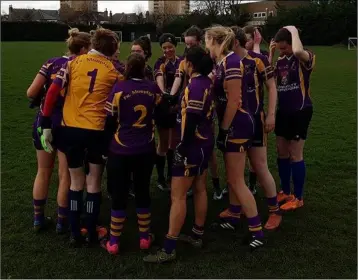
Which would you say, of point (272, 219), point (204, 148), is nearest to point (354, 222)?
point (272, 219)

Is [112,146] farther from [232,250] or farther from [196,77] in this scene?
[232,250]

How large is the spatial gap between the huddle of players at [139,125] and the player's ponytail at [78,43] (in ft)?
0.03

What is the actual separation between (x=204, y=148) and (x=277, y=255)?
1320mm

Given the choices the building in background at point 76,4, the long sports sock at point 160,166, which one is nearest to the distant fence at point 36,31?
the building in background at point 76,4

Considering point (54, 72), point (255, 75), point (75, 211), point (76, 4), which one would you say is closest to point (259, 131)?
point (255, 75)

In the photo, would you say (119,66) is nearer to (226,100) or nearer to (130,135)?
(130,135)

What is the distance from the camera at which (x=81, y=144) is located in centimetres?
409

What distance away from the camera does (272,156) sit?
7695mm

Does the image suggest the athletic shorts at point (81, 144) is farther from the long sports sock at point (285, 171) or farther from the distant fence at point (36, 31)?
the distant fence at point (36, 31)

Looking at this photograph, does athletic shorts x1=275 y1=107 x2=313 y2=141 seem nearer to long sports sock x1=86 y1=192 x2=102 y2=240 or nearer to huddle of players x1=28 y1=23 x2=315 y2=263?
huddle of players x1=28 y1=23 x2=315 y2=263

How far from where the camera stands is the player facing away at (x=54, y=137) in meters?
4.25

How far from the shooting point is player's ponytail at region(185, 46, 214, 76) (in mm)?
3820

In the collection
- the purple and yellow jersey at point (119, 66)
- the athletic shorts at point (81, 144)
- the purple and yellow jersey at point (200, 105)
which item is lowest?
the athletic shorts at point (81, 144)

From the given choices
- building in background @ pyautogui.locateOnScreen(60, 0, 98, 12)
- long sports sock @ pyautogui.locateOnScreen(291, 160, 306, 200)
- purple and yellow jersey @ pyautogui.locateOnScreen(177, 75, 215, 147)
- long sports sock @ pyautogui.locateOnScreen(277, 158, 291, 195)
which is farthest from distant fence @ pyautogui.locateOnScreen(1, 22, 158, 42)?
purple and yellow jersey @ pyautogui.locateOnScreen(177, 75, 215, 147)
